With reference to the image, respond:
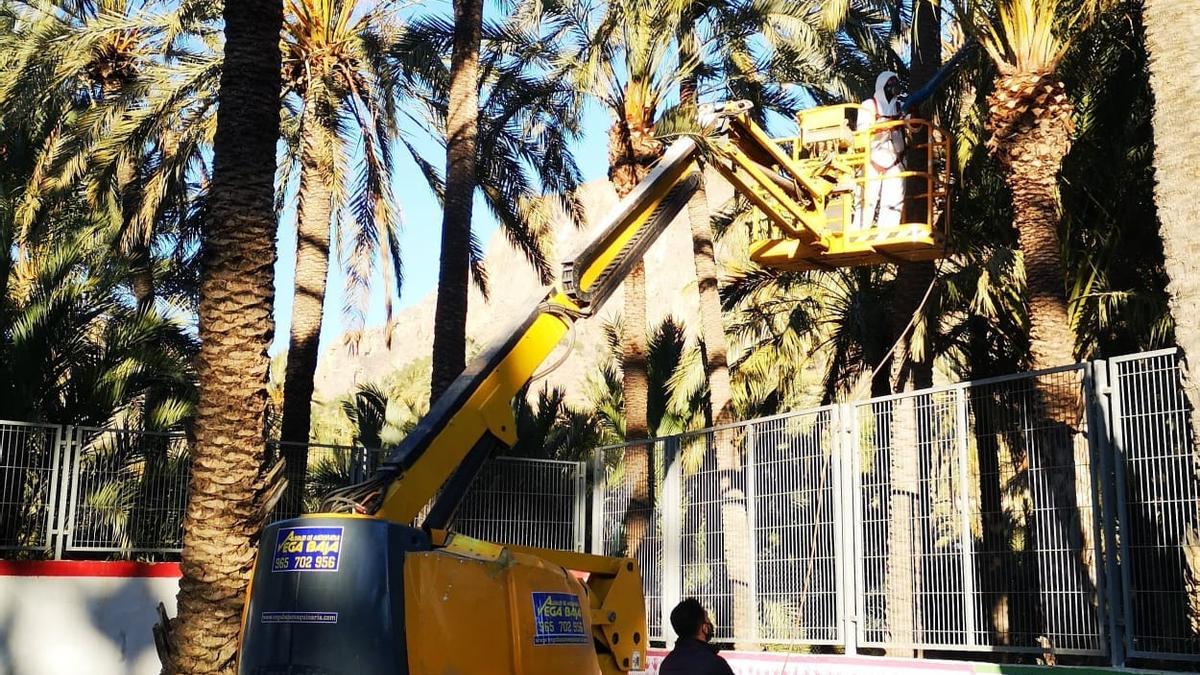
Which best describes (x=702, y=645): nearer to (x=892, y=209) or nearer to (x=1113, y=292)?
(x=892, y=209)

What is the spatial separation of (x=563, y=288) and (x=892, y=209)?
521 centimetres

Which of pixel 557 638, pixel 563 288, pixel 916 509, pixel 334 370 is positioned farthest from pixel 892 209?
pixel 334 370

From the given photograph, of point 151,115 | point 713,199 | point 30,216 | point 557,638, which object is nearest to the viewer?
point 557,638

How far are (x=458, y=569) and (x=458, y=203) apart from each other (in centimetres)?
1288

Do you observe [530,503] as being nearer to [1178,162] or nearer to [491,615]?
[491,615]

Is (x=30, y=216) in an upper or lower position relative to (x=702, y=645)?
upper

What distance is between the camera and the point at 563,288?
11570 mm

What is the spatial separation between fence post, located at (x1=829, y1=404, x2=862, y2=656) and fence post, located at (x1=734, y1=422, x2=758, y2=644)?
47.7 inches

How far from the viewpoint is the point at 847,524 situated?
13.2 metres

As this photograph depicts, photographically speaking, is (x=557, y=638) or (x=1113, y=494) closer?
(x=557, y=638)

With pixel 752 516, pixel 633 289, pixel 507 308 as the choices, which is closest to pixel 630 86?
pixel 633 289

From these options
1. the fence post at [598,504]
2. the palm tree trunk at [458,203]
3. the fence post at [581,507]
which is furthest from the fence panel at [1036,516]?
the palm tree trunk at [458,203]

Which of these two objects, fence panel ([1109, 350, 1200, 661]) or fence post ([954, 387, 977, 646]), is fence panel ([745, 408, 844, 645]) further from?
fence panel ([1109, 350, 1200, 661])

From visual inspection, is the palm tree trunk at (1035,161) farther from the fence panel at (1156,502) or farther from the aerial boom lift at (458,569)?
the fence panel at (1156,502)
